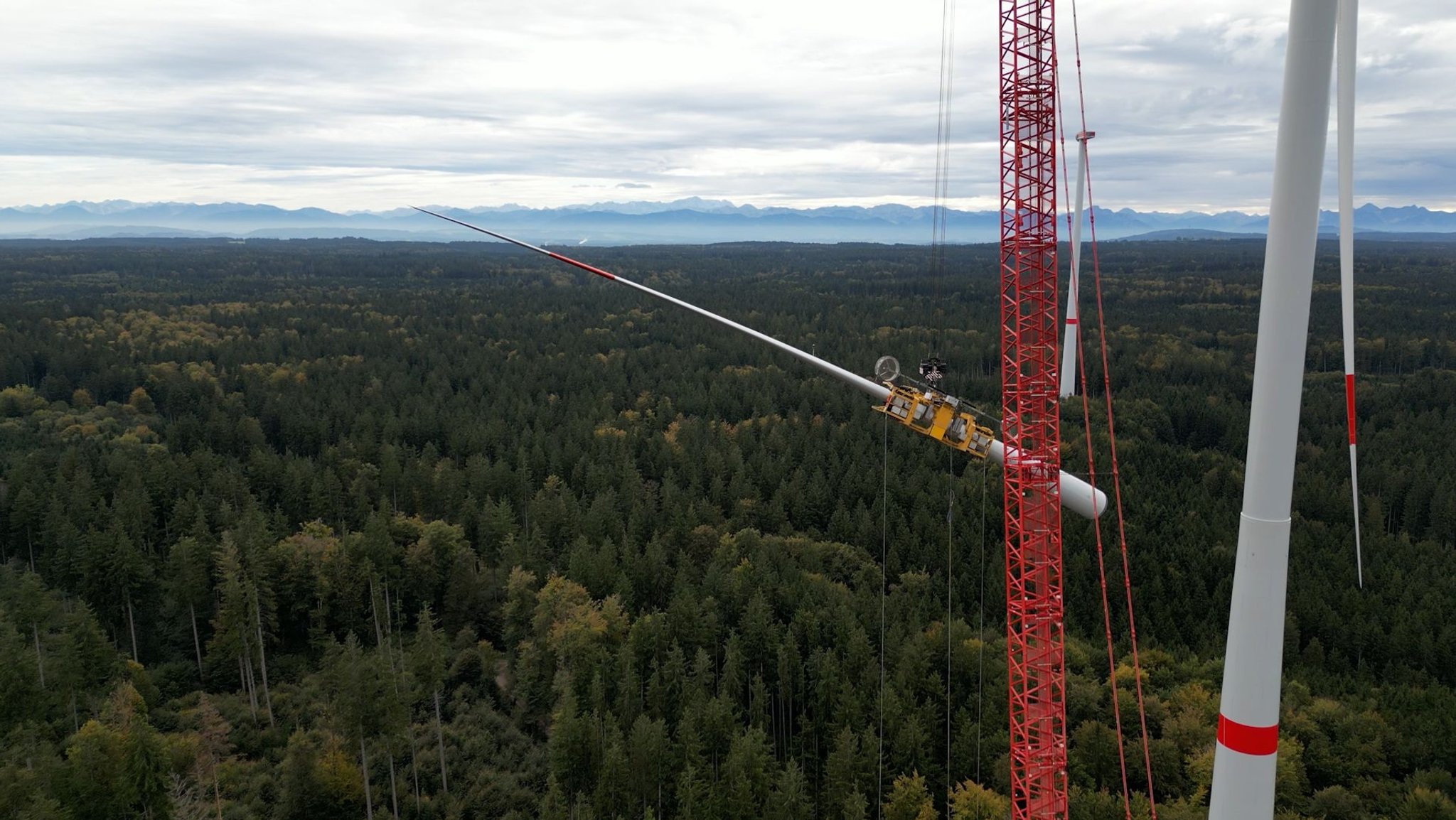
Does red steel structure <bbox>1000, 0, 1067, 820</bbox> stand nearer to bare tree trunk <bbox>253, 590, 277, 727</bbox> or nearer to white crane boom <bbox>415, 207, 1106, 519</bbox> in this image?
white crane boom <bbox>415, 207, 1106, 519</bbox>

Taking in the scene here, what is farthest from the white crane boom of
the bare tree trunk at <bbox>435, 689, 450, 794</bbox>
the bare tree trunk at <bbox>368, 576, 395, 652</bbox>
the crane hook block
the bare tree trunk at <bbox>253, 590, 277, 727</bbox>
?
A: the bare tree trunk at <bbox>368, 576, 395, 652</bbox>

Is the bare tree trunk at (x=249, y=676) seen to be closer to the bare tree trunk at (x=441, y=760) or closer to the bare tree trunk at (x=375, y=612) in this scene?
the bare tree trunk at (x=375, y=612)

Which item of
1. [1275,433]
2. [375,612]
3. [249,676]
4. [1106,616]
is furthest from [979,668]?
[249,676]

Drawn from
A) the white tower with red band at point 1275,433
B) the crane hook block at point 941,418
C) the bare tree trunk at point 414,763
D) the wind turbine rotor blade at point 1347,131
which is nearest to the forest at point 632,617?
the bare tree trunk at point 414,763

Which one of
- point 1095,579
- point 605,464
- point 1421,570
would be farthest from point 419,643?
point 1421,570

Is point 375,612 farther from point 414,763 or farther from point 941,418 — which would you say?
point 941,418

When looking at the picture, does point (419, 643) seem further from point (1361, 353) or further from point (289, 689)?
point (1361, 353)
